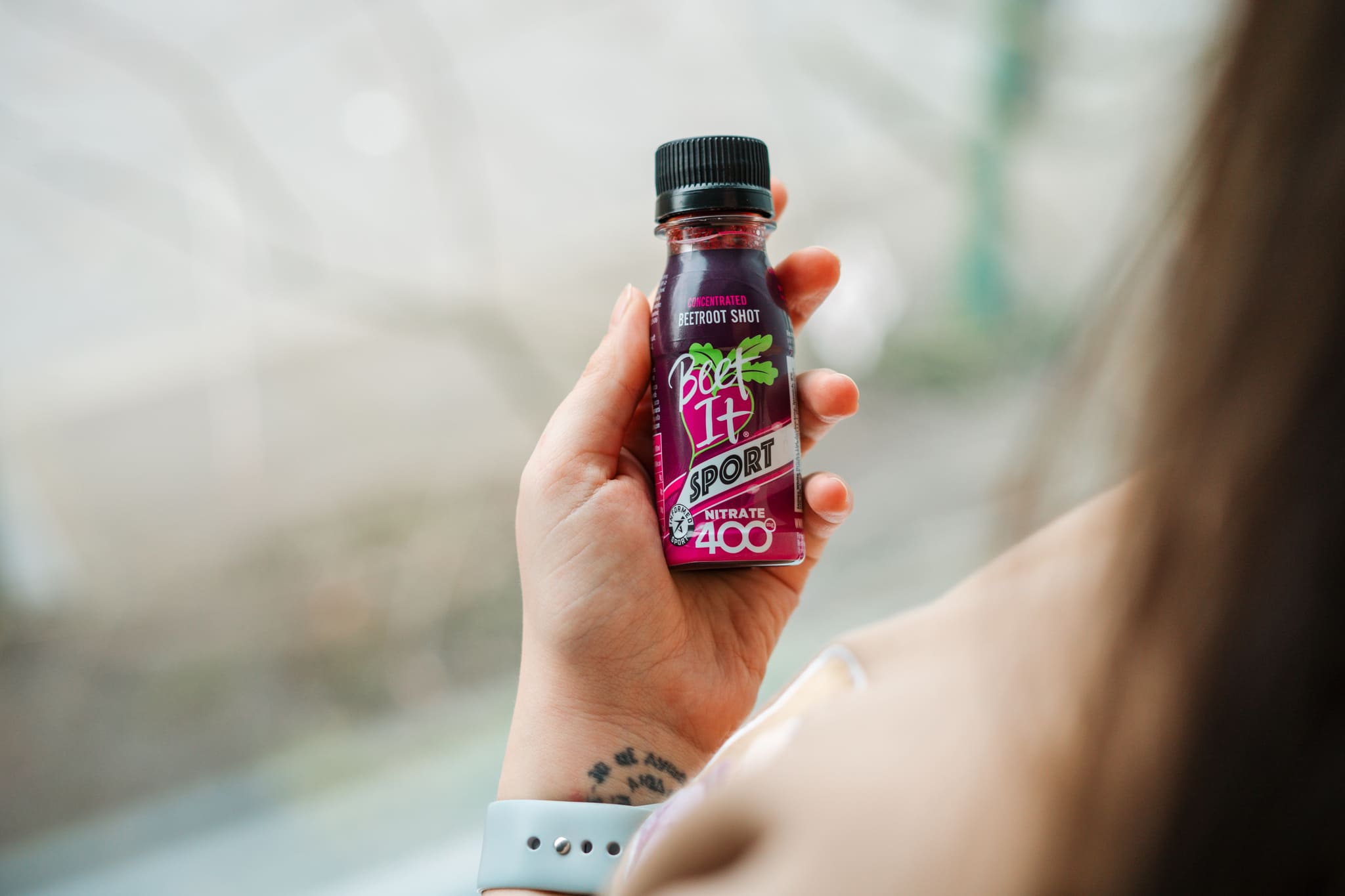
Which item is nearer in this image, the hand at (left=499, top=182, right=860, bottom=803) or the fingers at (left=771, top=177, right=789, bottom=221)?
the hand at (left=499, top=182, right=860, bottom=803)

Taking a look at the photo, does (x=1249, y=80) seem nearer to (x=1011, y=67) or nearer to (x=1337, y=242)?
(x=1337, y=242)

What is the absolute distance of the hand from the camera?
72cm

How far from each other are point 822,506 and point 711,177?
0.91 ft

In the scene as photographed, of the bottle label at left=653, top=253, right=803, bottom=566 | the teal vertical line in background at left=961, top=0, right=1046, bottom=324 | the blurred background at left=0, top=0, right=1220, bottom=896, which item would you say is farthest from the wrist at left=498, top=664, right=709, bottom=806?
the teal vertical line in background at left=961, top=0, right=1046, bottom=324

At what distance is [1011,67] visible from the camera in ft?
4.51

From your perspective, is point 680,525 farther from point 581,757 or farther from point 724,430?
point 581,757

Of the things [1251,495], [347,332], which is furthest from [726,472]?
[347,332]

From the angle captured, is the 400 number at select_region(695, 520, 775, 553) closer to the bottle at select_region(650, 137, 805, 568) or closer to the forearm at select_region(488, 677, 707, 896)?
the bottle at select_region(650, 137, 805, 568)

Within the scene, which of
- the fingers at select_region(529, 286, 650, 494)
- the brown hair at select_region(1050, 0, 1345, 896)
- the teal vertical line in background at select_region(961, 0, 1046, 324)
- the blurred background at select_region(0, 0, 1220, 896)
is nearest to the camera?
the brown hair at select_region(1050, 0, 1345, 896)

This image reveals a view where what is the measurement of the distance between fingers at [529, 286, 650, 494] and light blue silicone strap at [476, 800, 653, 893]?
248 mm

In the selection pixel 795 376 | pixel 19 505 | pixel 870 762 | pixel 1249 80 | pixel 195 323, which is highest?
pixel 195 323

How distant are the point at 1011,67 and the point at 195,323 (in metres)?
1.16

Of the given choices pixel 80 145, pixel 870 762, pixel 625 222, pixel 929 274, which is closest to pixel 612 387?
pixel 870 762

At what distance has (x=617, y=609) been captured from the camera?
0.75 m
